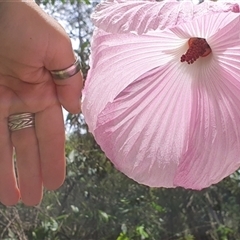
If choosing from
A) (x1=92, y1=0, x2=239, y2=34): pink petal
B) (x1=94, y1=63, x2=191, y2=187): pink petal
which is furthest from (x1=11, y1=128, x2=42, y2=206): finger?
(x1=92, y1=0, x2=239, y2=34): pink petal

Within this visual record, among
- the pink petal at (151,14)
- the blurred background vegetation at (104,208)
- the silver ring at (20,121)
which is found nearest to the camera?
the pink petal at (151,14)

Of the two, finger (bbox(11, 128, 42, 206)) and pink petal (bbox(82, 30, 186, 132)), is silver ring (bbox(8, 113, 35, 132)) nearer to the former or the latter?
finger (bbox(11, 128, 42, 206))

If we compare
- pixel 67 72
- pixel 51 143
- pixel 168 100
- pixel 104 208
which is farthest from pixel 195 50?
pixel 104 208

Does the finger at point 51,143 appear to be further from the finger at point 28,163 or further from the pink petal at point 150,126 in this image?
the pink petal at point 150,126

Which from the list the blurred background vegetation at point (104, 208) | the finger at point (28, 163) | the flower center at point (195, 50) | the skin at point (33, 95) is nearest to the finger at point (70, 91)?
the skin at point (33, 95)

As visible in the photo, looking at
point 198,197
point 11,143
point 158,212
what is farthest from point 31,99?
point 198,197

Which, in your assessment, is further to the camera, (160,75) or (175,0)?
(160,75)

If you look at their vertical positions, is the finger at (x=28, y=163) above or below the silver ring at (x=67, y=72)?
below

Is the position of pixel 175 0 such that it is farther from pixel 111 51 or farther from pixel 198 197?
pixel 198 197
